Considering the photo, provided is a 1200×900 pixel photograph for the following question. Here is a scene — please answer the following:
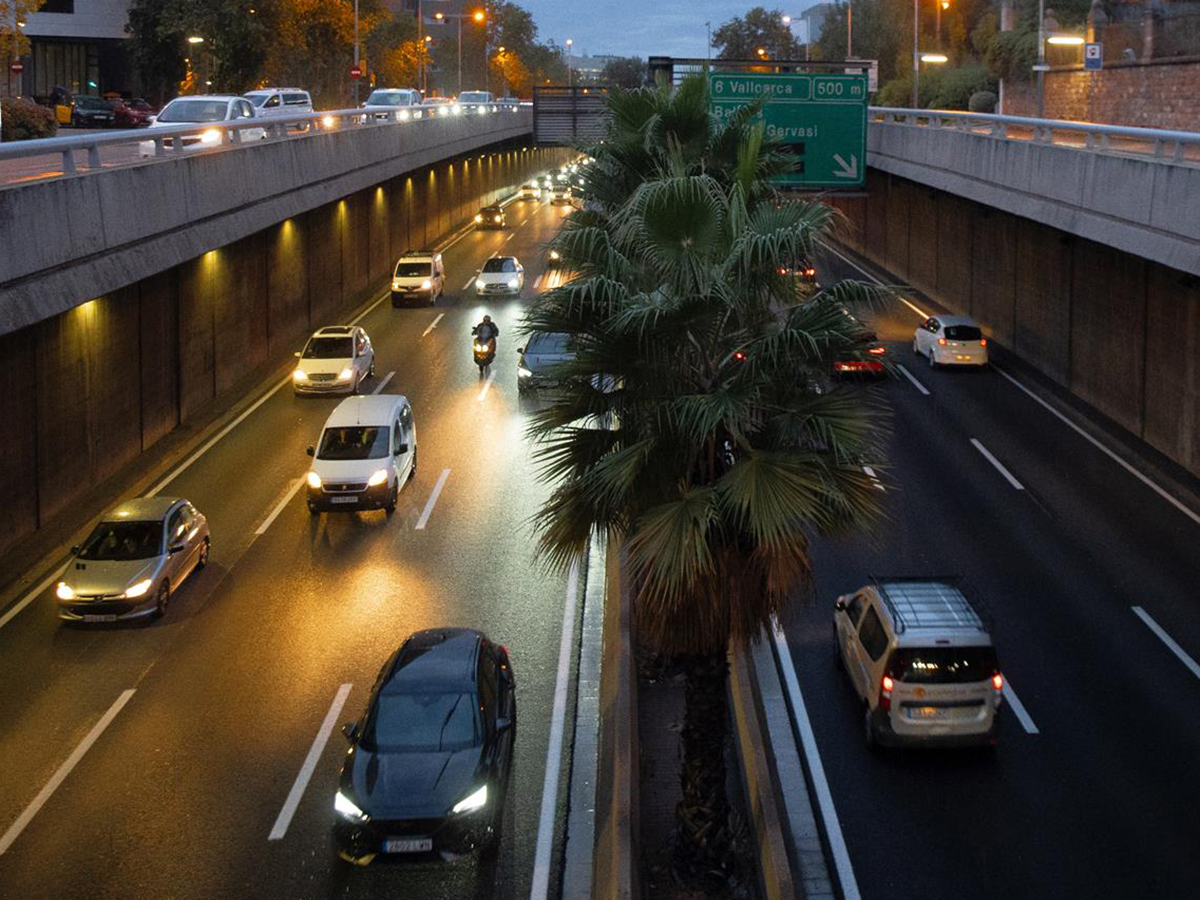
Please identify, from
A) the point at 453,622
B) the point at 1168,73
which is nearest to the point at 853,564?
A: the point at 453,622

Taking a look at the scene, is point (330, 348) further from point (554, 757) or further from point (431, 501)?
point (554, 757)

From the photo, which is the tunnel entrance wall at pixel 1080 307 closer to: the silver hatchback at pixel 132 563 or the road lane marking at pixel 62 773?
the silver hatchback at pixel 132 563

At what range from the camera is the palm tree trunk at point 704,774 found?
11.7m

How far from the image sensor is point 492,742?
14.3m

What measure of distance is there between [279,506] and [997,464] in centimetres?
1400

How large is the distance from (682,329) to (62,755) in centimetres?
946

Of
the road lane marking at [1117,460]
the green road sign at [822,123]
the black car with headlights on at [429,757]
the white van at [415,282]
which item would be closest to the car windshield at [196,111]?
the white van at [415,282]

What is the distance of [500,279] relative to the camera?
49.1 metres

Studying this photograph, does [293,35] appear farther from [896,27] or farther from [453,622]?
[453,622]

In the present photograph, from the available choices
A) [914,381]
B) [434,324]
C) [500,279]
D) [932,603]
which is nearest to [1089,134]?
[914,381]

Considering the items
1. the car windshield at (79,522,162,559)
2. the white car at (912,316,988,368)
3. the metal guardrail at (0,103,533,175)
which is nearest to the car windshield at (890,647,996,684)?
the car windshield at (79,522,162,559)

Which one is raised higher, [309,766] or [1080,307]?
[1080,307]

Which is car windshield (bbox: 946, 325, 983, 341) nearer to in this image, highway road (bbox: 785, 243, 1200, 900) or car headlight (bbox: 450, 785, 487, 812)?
highway road (bbox: 785, 243, 1200, 900)

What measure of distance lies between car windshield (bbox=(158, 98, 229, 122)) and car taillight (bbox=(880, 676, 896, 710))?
26.8m
